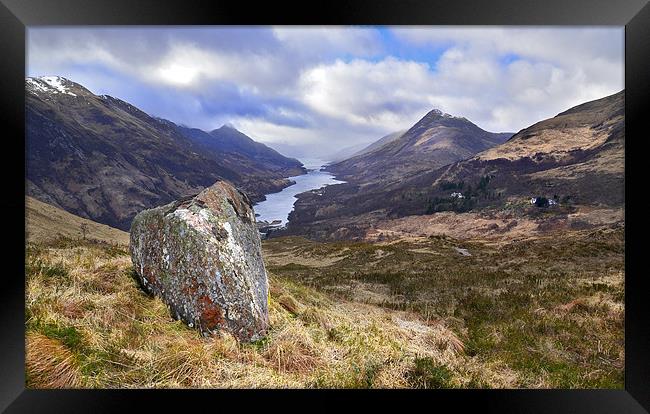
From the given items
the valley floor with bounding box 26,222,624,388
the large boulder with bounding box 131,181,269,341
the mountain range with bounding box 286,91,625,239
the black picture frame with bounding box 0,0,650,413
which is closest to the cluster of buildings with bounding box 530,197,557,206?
the mountain range with bounding box 286,91,625,239

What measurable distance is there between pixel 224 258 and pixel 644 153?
5688 millimetres

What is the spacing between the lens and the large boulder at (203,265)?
462 cm

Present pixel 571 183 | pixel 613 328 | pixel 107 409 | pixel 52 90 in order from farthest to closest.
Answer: pixel 52 90
pixel 571 183
pixel 613 328
pixel 107 409

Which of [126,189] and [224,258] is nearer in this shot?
[224,258]

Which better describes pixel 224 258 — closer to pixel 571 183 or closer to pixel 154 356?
pixel 154 356

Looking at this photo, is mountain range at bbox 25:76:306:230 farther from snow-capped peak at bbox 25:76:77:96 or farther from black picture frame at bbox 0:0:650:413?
black picture frame at bbox 0:0:650:413

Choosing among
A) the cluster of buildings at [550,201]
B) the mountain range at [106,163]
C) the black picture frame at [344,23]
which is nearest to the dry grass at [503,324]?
the black picture frame at [344,23]

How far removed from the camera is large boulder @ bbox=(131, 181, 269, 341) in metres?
4.62

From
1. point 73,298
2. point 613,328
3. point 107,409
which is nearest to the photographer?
point 107,409

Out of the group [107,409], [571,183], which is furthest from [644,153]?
[571,183]

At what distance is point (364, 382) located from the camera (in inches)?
174

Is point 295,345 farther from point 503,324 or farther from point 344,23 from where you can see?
point 503,324

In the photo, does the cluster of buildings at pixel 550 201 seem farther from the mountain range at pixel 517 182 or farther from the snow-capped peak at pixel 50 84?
the snow-capped peak at pixel 50 84

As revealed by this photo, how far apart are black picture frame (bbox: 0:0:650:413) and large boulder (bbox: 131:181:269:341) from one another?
0.98m
